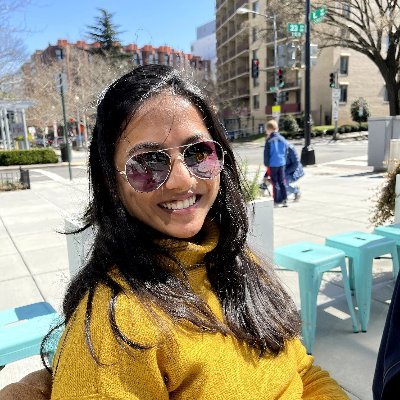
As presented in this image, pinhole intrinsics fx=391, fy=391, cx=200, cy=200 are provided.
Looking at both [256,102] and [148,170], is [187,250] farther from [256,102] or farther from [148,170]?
[256,102]

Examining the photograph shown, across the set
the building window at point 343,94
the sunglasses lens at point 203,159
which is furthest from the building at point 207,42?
the sunglasses lens at point 203,159

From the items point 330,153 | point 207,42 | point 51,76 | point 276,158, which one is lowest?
point 330,153

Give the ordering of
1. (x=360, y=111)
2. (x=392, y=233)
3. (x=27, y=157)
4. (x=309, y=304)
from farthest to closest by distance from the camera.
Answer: (x=360, y=111) → (x=27, y=157) → (x=392, y=233) → (x=309, y=304)

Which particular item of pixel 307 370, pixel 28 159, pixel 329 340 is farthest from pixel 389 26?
pixel 307 370

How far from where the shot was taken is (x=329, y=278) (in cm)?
428

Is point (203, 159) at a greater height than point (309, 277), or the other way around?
point (203, 159)

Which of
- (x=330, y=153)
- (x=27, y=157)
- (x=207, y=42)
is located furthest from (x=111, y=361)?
(x=207, y=42)

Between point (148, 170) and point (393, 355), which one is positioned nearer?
point (393, 355)

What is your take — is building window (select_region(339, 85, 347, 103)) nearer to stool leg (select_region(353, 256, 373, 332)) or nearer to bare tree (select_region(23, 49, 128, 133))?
bare tree (select_region(23, 49, 128, 133))

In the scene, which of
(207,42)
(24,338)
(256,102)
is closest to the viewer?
(24,338)

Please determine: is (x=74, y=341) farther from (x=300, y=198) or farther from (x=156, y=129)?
(x=300, y=198)

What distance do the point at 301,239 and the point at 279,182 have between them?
262cm

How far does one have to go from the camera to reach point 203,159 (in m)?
1.19

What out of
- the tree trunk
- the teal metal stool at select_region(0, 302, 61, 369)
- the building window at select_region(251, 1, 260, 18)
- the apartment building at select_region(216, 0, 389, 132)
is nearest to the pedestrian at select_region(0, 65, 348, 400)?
the teal metal stool at select_region(0, 302, 61, 369)
